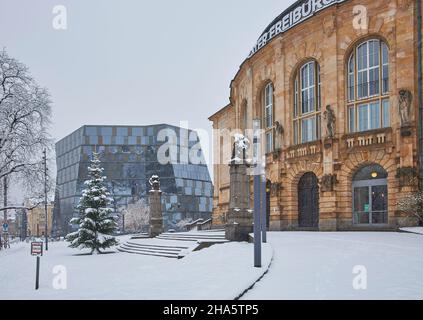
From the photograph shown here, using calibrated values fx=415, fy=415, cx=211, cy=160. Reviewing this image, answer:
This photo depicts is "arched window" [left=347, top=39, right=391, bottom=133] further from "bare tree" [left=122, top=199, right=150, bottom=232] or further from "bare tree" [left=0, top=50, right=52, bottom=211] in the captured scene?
"bare tree" [left=122, top=199, right=150, bottom=232]

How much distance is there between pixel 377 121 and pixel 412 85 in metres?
3.03

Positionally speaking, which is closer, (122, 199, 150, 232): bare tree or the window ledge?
the window ledge

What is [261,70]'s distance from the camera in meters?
35.8

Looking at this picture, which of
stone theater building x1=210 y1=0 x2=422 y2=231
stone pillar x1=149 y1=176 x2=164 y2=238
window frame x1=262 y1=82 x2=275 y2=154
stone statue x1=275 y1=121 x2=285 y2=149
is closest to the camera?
stone theater building x1=210 y1=0 x2=422 y2=231

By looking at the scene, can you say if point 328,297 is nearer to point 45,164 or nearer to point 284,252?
point 284,252

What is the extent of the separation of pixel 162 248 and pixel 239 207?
532cm

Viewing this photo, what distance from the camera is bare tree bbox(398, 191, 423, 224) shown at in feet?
74.8

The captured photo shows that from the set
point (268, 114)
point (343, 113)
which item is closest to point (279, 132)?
point (268, 114)

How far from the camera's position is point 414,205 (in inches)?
906

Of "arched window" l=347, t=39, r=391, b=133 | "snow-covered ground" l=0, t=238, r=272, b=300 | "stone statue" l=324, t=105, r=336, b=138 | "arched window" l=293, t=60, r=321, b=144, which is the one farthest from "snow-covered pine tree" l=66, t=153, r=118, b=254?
"arched window" l=347, t=39, r=391, b=133

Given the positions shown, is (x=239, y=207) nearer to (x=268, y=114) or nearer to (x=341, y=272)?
(x=341, y=272)

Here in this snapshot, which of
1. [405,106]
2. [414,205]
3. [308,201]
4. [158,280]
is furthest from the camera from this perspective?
[308,201]

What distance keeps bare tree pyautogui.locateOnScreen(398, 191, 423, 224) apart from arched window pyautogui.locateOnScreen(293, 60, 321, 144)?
27.4ft
